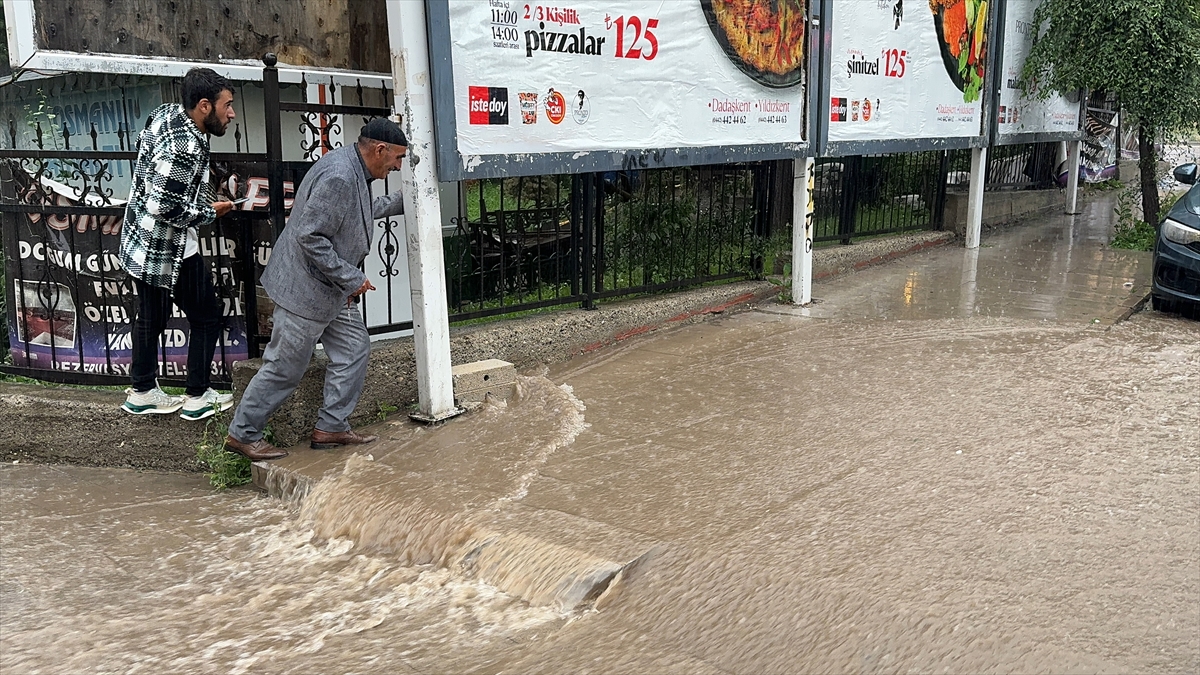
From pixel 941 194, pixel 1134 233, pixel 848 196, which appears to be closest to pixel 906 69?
pixel 848 196

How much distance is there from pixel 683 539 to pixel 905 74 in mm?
6653

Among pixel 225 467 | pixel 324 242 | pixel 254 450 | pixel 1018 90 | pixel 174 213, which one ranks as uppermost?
pixel 1018 90

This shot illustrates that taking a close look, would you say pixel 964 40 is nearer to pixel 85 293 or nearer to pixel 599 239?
pixel 599 239

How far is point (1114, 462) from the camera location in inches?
177

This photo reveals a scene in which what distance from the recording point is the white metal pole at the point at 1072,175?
14.1 meters

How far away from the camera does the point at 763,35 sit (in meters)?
7.34

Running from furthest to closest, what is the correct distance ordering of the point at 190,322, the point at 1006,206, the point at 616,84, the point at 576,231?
the point at 1006,206 → the point at 576,231 → the point at 616,84 → the point at 190,322

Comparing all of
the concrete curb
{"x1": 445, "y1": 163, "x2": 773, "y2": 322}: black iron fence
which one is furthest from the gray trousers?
{"x1": 445, "y1": 163, "x2": 773, "y2": 322}: black iron fence

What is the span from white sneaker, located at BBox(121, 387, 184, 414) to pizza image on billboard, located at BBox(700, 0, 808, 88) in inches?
174

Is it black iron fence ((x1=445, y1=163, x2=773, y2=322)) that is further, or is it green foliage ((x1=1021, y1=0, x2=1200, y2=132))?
green foliage ((x1=1021, y1=0, x2=1200, y2=132))

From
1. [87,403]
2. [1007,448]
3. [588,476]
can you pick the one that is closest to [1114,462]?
[1007,448]

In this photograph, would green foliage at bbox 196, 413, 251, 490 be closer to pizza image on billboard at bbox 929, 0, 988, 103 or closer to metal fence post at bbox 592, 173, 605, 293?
metal fence post at bbox 592, 173, 605, 293

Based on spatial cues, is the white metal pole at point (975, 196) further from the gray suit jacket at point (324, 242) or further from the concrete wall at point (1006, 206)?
the gray suit jacket at point (324, 242)

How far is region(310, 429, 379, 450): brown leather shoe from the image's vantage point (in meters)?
5.00
